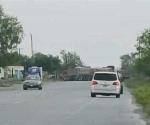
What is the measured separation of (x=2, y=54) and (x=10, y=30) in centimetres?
387

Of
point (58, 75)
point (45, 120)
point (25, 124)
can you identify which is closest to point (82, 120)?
point (45, 120)

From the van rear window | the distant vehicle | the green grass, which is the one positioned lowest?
the green grass

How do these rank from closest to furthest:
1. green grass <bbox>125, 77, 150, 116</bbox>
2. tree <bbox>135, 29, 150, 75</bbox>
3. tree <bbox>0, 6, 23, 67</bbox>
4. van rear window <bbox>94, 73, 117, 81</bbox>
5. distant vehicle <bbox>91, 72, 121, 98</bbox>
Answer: green grass <bbox>125, 77, 150, 116</bbox> < distant vehicle <bbox>91, 72, 121, 98</bbox> < van rear window <bbox>94, 73, 117, 81</bbox> < tree <bbox>135, 29, 150, 75</bbox> < tree <bbox>0, 6, 23, 67</bbox>

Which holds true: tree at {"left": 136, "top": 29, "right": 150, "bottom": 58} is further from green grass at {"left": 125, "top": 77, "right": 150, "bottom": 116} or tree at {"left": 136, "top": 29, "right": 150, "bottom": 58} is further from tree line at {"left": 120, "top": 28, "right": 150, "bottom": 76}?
green grass at {"left": 125, "top": 77, "right": 150, "bottom": 116}

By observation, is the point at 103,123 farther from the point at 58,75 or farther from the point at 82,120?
the point at 58,75

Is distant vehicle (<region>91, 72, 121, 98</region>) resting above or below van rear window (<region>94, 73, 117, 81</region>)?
below

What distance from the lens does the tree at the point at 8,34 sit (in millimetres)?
104812

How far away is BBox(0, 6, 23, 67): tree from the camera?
105m

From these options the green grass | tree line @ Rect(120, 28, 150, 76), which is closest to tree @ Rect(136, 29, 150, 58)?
tree line @ Rect(120, 28, 150, 76)

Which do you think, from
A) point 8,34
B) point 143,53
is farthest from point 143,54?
point 8,34

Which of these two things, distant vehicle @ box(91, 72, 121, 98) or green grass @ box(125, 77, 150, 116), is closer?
green grass @ box(125, 77, 150, 116)

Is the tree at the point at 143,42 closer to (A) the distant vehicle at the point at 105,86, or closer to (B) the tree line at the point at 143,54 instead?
(B) the tree line at the point at 143,54

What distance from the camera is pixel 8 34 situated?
105000 mm

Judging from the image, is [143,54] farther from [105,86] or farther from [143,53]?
[105,86]
